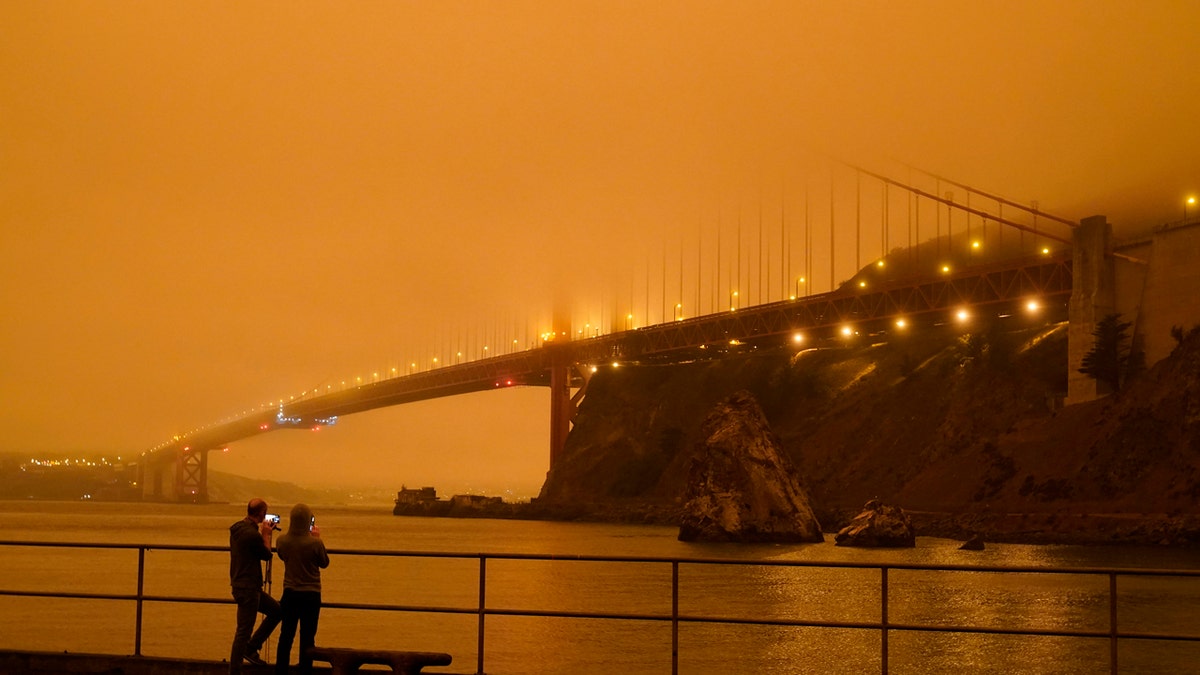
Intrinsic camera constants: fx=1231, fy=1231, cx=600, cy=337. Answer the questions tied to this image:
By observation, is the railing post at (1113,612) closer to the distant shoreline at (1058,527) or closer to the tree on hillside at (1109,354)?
the distant shoreline at (1058,527)

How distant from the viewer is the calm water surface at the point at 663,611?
17250 millimetres

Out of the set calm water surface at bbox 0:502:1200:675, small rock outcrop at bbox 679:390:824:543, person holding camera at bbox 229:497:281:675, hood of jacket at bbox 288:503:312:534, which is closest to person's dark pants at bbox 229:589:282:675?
person holding camera at bbox 229:497:281:675

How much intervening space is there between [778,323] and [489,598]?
238 feet

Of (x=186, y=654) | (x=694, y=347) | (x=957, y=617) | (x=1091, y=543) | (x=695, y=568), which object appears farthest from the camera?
(x=694, y=347)

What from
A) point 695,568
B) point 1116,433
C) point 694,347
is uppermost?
point 694,347

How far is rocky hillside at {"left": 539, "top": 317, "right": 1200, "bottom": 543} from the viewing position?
58781mm

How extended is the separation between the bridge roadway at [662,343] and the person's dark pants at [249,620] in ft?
240

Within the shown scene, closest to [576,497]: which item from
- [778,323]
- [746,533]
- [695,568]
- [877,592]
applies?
[778,323]

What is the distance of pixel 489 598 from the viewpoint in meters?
29.3

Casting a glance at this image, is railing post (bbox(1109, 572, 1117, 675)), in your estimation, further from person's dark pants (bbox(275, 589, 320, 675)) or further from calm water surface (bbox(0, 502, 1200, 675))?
person's dark pants (bbox(275, 589, 320, 675))

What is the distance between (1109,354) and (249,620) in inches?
2656

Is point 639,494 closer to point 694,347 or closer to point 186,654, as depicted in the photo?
point 694,347

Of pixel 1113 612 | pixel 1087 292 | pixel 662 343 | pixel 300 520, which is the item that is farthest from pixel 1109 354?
pixel 300 520

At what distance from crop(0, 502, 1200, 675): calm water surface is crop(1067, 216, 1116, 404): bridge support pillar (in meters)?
22.2
